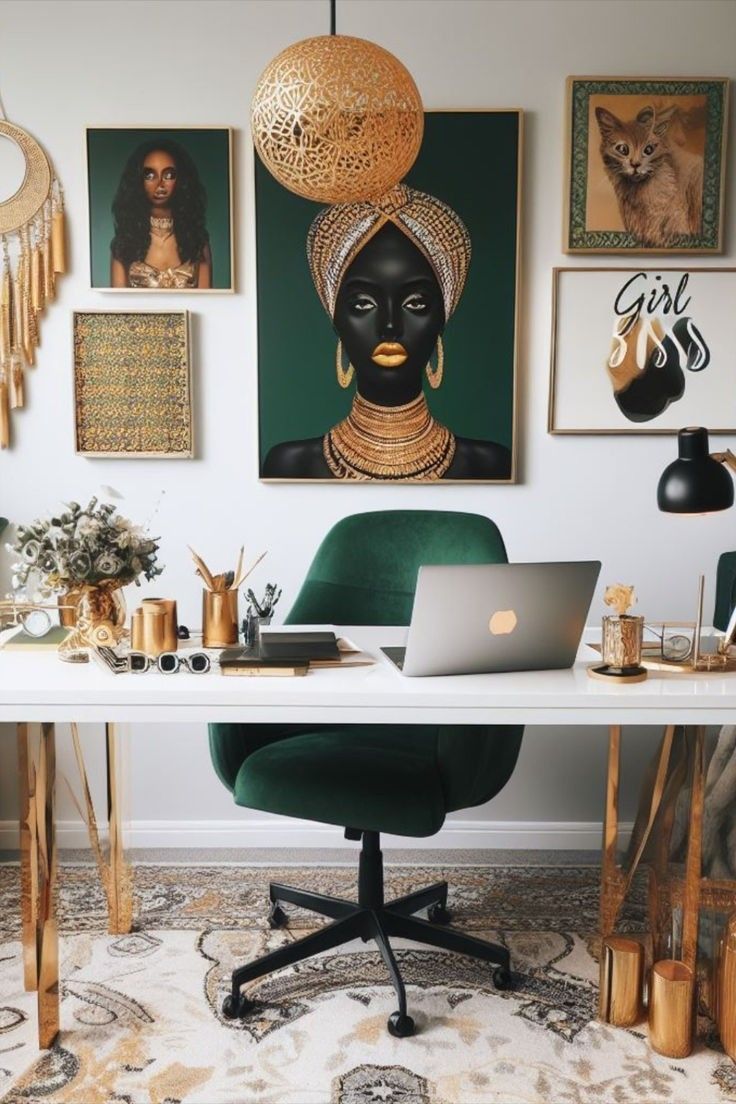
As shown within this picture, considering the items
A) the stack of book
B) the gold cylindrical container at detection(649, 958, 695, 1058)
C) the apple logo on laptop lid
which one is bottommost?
the gold cylindrical container at detection(649, 958, 695, 1058)

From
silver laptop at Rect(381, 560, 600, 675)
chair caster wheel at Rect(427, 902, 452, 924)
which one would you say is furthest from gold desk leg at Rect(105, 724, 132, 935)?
silver laptop at Rect(381, 560, 600, 675)

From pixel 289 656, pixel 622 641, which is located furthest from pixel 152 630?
pixel 622 641

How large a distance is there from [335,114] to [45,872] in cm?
147

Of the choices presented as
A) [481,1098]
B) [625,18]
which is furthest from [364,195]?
[481,1098]

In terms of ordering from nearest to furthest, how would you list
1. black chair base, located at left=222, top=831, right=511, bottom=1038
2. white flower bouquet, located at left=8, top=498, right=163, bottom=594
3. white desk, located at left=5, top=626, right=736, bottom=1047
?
white desk, located at left=5, top=626, right=736, bottom=1047 → white flower bouquet, located at left=8, top=498, right=163, bottom=594 → black chair base, located at left=222, top=831, right=511, bottom=1038

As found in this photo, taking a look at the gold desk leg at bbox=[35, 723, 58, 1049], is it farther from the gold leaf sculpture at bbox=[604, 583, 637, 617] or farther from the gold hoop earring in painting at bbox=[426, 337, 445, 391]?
the gold hoop earring in painting at bbox=[426, 337, 445, 391]

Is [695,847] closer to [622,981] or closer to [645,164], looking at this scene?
[622,981]

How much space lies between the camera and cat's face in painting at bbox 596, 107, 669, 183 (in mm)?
2695

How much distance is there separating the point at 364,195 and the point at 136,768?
1.78m

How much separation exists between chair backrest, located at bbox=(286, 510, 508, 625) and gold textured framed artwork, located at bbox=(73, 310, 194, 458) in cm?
63

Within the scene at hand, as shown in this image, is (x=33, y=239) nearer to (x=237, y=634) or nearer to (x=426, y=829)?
(x=237, y=634)

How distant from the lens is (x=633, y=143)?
2705 mm

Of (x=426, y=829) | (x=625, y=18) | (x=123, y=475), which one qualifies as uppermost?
(x=625, y=18)

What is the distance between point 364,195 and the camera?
1.94 meters
